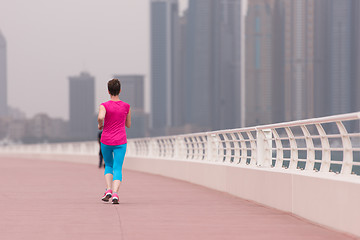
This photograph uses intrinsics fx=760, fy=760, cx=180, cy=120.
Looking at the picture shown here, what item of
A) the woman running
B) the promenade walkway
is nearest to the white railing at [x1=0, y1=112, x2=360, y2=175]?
the promenade walkway

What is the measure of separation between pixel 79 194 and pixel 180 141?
961 centimetres

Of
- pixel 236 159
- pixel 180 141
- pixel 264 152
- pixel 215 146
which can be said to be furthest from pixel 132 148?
pixel 264 152

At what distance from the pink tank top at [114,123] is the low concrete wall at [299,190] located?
8.19 ft

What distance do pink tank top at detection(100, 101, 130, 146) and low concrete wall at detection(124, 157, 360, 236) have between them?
2497mm

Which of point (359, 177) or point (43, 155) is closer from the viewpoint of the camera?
point (359, 177)

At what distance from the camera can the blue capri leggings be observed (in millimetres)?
12898

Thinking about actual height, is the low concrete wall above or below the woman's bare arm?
below

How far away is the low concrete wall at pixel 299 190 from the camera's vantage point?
869 cm

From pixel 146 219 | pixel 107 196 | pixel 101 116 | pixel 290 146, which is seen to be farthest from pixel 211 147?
pixel 146 219

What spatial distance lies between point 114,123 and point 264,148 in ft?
9.38

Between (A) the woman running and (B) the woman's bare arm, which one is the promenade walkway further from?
(B) the woman's bare arm

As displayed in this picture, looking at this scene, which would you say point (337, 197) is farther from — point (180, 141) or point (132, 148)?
point (132, 148)

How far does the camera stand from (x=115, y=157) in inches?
511

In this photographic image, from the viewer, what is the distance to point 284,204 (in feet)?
37.8
